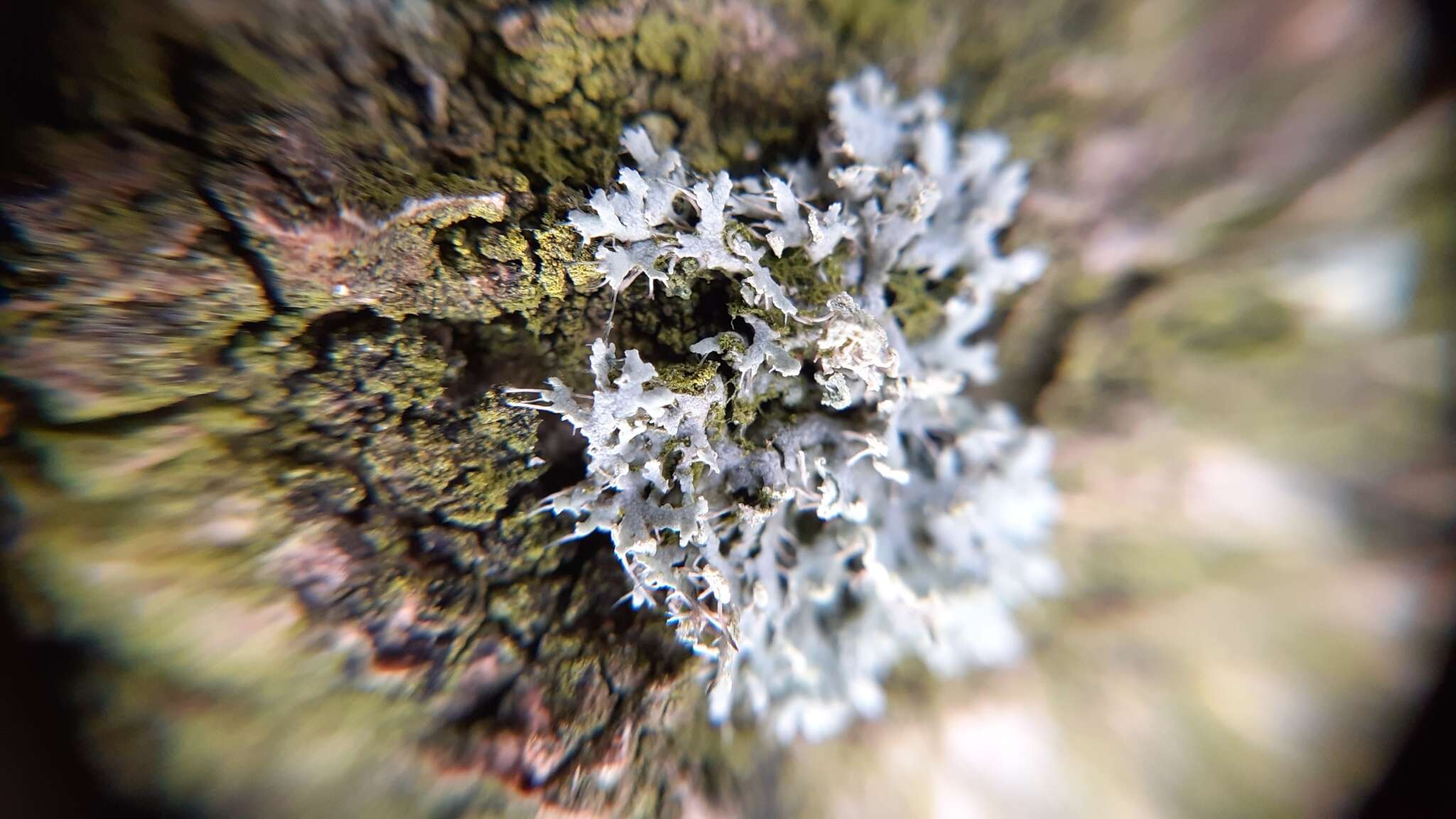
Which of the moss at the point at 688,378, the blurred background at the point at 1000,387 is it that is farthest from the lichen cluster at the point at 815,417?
the blurred background at the point at 1000,387

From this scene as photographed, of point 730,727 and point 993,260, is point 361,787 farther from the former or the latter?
point 993,260

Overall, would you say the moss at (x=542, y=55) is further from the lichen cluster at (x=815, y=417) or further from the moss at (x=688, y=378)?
the moss at (x=688, y=378)

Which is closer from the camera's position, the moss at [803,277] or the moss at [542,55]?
the moss at [542,55]

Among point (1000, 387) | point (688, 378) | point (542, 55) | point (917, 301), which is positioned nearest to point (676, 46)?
point (542, 55)

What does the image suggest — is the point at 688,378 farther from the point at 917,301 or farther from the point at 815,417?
the point at 917,301

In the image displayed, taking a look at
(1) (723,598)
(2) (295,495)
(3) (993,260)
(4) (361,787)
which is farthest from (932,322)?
(4) (361,787)

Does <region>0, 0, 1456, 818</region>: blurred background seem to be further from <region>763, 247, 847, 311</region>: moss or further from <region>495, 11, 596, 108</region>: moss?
<region>763, 247, 847, 311</region>: moss

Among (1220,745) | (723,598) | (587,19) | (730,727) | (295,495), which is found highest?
(587,19)
